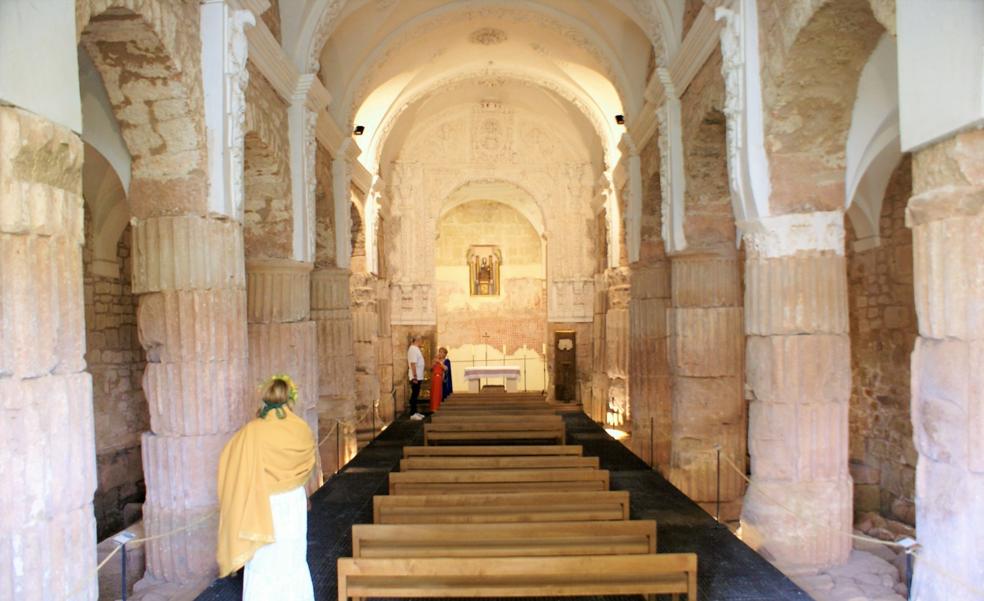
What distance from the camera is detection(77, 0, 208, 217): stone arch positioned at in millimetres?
5238

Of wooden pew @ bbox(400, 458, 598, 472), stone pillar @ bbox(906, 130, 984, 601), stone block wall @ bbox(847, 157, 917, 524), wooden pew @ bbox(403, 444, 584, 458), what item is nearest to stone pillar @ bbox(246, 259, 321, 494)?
wooden pew @ bbox(403, 444, 584, 458)

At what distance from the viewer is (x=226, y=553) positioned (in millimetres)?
3920

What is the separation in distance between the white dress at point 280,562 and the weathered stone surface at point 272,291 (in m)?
4.12

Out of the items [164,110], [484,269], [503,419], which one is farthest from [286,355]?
[484,269]

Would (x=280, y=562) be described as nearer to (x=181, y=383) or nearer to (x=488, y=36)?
(x=181, y=383)

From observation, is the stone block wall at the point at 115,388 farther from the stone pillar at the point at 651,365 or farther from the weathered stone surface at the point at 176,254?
the stone pillar at the point at 651,365

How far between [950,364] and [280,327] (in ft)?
20.9

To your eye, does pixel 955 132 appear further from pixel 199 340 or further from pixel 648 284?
pixel 648 284

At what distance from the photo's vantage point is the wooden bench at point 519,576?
3.59m

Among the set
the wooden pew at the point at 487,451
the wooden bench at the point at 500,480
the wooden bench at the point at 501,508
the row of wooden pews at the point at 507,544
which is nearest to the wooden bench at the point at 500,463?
the row of wooden pews at the point at 507,544

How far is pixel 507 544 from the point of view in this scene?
4203mm

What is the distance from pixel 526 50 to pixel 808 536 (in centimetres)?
1037

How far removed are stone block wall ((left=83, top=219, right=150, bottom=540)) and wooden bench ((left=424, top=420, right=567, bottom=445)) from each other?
4174 mm

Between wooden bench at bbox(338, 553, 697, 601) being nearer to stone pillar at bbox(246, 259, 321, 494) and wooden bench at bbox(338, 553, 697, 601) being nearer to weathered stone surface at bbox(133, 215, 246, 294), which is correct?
weathered stone surface at bbox(133, 215, 246, 294)
